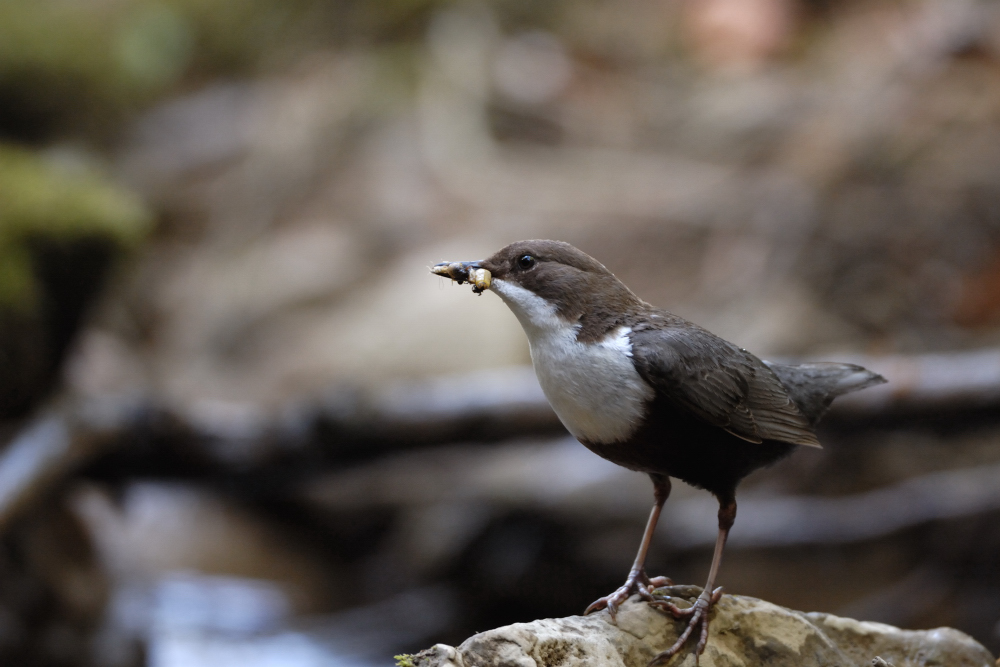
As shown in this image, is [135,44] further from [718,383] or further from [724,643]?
[724,643]

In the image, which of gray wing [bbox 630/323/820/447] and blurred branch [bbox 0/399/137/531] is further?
blurred branch [bbox 0/399/137/531]

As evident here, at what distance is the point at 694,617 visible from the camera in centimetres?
232

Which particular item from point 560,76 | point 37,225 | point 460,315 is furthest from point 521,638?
point 560,76

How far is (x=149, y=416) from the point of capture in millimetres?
4258

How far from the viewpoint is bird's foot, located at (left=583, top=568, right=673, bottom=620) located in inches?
95.2

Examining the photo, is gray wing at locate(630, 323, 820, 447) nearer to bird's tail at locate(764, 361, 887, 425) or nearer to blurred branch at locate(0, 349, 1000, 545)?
bird's tail at locate(764, 361, 887, 425)

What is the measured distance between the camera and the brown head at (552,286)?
2.42 m

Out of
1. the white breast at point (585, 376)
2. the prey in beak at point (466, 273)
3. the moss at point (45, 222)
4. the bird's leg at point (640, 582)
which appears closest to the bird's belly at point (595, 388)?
the white breast at point (585, 376)

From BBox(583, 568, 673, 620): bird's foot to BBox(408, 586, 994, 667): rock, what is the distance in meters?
0.02

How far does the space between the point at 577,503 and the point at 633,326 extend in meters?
2.92

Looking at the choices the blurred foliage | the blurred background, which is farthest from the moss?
the blurred foliage

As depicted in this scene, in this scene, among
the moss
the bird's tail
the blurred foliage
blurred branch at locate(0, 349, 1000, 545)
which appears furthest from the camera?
the blurred foliage

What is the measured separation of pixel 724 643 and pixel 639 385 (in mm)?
738

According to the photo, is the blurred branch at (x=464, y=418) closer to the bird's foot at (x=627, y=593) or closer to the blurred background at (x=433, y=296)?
the blurred background at (x=433, y=296)
